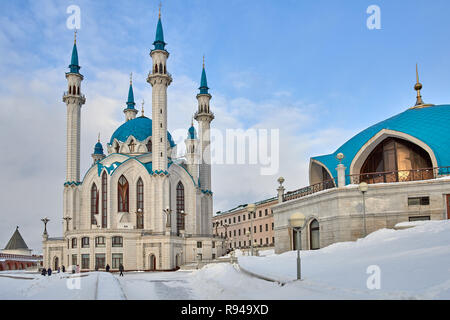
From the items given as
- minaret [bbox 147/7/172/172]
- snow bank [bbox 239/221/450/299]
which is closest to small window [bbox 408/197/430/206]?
snow bank [bbox 239/221/450/299]

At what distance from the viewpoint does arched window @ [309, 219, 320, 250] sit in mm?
27656

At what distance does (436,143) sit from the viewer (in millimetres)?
27453

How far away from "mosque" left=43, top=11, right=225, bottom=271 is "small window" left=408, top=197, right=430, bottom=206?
29.5m

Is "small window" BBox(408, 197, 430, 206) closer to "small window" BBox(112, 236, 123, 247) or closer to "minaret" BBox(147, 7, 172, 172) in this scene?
"minaret" BBox(147, 7, 172, 172)

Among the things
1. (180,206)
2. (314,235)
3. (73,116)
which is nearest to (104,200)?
(180,206)

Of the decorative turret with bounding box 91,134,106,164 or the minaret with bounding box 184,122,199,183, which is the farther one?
the decorative turret with bounding box 91,134,106,164

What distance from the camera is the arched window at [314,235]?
90.7 ft

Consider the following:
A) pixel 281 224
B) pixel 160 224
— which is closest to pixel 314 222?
pixel 281 224

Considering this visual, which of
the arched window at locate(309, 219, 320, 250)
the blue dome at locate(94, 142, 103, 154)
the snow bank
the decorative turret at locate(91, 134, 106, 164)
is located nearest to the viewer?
the snow bank

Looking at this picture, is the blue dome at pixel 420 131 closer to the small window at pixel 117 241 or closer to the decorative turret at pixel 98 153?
the small window at pixel 117 241

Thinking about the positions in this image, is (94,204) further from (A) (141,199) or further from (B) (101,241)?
(B) (101,241)

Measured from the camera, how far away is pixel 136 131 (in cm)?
6625

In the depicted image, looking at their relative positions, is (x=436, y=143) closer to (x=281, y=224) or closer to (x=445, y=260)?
(x=281, y=224)
